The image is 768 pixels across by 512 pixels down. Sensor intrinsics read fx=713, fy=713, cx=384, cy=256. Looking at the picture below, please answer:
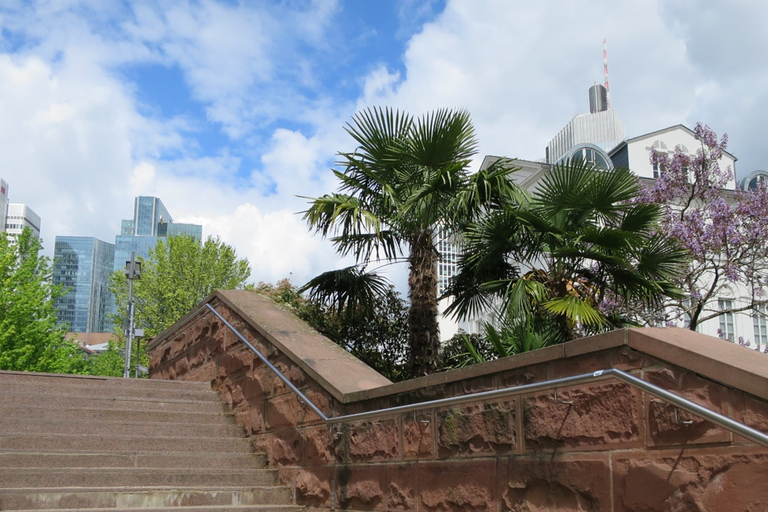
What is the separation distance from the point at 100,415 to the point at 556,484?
4.95 meters

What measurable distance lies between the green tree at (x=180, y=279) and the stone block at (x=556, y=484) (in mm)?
33026

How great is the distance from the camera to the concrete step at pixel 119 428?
6.21 metres

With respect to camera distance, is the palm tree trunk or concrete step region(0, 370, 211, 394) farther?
the palm tree trunk

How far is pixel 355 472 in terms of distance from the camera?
17.3 ft

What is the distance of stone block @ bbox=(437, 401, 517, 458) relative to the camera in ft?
12.6

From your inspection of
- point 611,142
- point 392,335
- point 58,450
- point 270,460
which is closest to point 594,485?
point 270,460

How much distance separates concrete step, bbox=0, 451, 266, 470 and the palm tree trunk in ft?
10.4

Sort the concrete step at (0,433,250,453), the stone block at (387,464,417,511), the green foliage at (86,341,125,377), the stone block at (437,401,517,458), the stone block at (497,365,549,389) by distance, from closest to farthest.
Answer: the stone block at (497,365,549,389), the stone block at (437,401,517,458), the stone block at (387,464,417,511), the concrete step at (0,433,250,453), the green foliage at (86,341,125,377)

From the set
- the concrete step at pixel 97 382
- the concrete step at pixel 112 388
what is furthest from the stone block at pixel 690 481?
the concrete step at pixel 97 382

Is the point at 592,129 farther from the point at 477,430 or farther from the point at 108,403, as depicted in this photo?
the point at 477,430

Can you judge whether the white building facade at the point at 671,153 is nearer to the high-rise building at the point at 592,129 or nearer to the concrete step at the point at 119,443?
the high-rise building at the point at 592,129

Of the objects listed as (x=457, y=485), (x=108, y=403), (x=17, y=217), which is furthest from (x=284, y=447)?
(x=17, y=217)

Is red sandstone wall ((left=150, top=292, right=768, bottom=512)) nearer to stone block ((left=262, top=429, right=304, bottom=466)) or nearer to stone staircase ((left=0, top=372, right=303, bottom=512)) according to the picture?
stone block ((left=262, top=429, right=304, bottom=466))

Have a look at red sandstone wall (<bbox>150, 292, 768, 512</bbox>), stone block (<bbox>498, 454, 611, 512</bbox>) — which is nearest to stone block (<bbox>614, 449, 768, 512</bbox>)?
red sandstone wall (<bbox>150, 292, 768, 512</bbox>)
